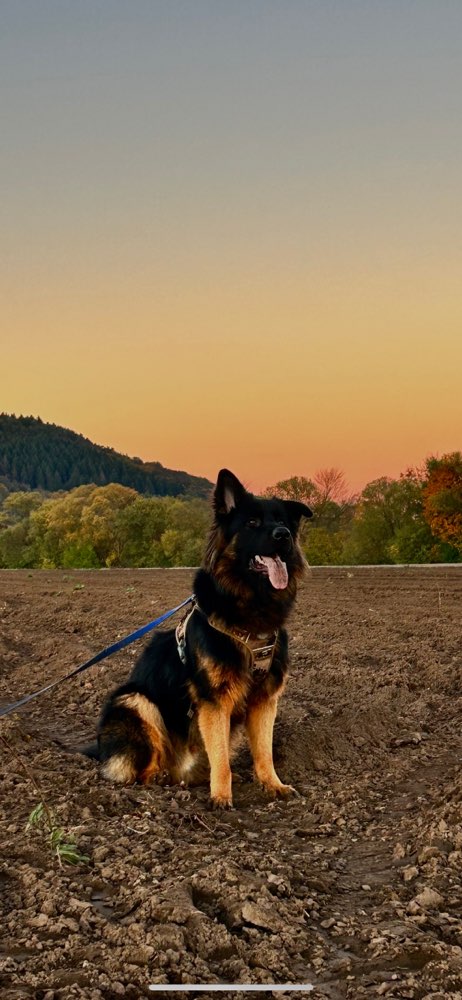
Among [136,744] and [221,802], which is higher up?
[136,744]

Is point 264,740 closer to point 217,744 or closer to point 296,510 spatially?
point 217,744

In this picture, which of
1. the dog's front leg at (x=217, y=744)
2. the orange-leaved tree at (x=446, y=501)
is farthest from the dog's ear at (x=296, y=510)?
the orange-leaved tree at (x=446, y=501)

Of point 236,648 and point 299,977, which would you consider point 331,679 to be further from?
point 299,977

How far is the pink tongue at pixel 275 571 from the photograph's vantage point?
5570 millimetres

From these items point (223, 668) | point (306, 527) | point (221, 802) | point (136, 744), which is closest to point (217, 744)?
point (221, 802)

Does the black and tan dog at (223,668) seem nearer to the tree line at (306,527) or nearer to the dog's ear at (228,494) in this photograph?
the dog's ear at (228,494)

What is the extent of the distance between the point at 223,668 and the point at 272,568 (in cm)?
78

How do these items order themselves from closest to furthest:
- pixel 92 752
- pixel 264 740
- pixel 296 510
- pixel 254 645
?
pixel 254 645, pixel 264 740, pixel 296 510, pixel 92 752

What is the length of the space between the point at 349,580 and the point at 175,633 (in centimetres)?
1653

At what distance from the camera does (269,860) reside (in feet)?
13.7

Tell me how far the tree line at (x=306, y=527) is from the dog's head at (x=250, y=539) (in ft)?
68.0

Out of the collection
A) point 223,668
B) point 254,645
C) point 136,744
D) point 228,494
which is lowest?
point 136,744

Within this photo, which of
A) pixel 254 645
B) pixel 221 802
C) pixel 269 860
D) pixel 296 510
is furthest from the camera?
pixel 296 510

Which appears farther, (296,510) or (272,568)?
(296,510)
